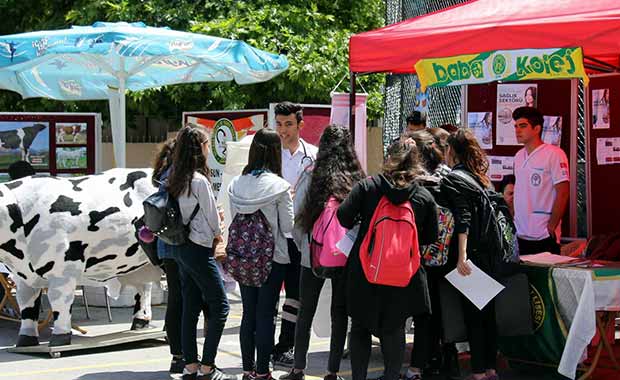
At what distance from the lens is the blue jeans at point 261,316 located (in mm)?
7109

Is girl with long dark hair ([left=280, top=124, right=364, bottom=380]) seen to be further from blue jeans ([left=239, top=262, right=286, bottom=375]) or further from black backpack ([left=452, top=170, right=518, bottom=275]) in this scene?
black backpack ([left=452, top=170, right=518, bottom=275])

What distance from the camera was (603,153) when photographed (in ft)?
30.6

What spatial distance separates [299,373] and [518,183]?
2545 millimetres

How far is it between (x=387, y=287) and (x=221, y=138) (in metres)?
5.79

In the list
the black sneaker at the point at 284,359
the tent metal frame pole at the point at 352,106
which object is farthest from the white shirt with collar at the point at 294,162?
the black sneaker at the point at 284,359

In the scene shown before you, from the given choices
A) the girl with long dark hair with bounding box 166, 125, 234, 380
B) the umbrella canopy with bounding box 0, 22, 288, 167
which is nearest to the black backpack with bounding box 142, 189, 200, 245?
the girl with long dark hair with bounding box 166, 125, 234, 380

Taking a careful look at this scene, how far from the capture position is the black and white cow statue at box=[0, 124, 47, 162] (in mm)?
11070

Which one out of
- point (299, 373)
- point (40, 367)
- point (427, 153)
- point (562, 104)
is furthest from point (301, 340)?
point (562, 104)

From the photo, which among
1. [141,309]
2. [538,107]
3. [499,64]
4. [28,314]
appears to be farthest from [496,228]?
[28,314]

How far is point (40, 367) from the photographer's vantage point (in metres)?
8.10

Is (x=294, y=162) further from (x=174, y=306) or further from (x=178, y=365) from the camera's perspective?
(x=178, y=365)

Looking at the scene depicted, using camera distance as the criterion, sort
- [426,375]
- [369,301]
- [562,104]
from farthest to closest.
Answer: [562,104]
[426,375]
[369,301]

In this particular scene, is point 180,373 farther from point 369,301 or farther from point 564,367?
point 564,367

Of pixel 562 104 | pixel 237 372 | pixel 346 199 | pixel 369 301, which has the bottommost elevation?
pixel 237 372
